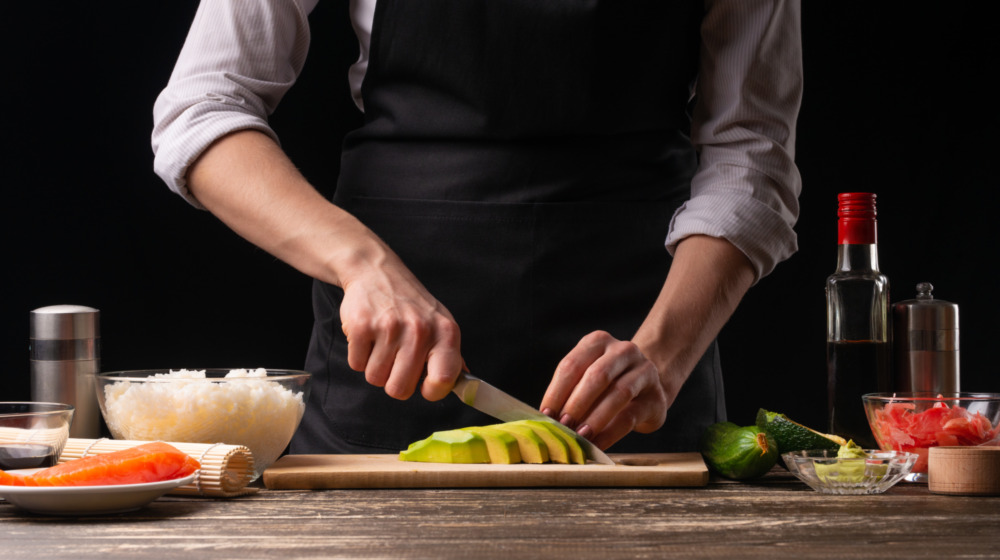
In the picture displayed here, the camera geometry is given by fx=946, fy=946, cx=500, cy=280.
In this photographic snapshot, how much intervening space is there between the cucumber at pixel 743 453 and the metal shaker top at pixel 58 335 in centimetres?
96

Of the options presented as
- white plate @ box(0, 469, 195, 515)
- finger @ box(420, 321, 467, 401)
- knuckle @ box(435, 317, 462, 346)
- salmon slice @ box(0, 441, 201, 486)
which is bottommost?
white plate @ box(0, 469, 195, 515)

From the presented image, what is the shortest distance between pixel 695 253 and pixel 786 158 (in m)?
0.29

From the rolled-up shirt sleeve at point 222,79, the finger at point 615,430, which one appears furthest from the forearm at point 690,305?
the rolled-up shirt sleeve at point 222,79

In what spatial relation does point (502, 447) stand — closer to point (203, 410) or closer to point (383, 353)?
point (383, 353)

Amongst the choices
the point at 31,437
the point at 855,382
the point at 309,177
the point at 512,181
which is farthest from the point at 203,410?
the point at 309,177

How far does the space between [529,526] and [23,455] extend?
2.06 feet

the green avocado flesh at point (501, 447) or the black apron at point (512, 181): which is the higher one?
the black apron at point (512, 181)

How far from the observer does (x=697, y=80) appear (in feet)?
6.39

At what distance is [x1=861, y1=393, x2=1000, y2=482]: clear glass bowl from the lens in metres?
1.25

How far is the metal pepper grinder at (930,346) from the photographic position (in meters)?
1.42

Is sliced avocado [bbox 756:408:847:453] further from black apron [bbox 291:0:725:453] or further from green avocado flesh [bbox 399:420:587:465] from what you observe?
black apron [bbox 291:0:725:453]

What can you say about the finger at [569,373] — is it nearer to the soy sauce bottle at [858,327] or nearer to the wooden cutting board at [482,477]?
the wooden cutting board at [482,477]

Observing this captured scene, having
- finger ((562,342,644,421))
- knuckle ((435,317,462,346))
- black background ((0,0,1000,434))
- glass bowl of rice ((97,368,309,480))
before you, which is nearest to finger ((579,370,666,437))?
finger ((562,342,644,421))

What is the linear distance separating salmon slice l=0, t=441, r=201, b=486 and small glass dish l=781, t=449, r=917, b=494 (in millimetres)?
762
